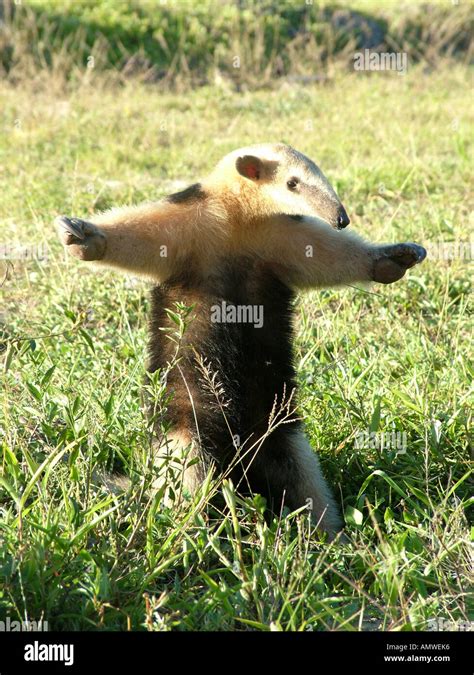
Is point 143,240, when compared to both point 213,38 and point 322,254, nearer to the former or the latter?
point 322,254

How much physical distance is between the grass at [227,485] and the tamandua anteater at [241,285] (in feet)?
0.85

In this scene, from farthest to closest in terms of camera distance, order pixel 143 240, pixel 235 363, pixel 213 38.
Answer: pixel 213 38
pixel 235 363
pixel 143 240

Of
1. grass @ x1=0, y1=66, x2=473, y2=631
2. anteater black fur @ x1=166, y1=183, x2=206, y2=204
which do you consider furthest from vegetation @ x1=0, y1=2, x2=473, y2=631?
anteater black fur @ x1=166, y1=183, x2=206, y2=204

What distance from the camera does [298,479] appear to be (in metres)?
4.56

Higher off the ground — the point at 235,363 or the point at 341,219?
the point at 341,219

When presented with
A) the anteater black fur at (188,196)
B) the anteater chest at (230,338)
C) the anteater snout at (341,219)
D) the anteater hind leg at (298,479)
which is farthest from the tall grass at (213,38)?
the anteater hind leg at (298,479)

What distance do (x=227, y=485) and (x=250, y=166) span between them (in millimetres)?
1619

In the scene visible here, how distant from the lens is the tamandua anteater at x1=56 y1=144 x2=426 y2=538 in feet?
14.6

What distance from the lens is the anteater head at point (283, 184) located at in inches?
175

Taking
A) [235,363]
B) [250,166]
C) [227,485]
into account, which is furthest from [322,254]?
[227,485]

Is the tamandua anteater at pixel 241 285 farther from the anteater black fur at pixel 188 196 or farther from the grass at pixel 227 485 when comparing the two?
the grass at pixel 227 485

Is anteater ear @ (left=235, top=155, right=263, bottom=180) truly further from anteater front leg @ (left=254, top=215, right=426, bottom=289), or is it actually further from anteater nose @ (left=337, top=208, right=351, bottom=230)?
anteater nose @ (left=337, top=208, right=351, bottom=230)
